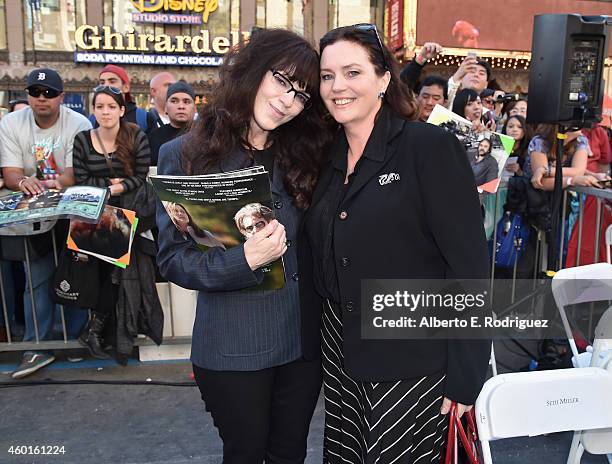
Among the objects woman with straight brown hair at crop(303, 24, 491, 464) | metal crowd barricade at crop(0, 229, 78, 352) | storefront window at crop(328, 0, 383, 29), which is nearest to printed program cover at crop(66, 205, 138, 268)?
metal crowd barricade at crop(0, 229, 78, 352)

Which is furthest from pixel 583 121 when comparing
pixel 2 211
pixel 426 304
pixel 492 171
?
pixel 2 211

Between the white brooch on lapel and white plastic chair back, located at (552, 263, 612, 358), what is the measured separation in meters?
1.37

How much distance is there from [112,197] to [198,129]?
2382 millimetres

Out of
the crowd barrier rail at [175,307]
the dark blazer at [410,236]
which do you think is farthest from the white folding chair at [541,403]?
the crowd barrier rail at [175,307]

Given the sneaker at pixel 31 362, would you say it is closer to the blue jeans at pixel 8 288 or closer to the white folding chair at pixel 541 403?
the blue jeans at pixel 8 288

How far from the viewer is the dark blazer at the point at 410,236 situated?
1.64 metres

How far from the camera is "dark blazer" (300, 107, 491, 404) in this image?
164cm

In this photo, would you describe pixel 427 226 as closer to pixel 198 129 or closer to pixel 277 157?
pixel 277 157

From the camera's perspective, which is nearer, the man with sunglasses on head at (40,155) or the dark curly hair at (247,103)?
the dark curly hair at (247,103)

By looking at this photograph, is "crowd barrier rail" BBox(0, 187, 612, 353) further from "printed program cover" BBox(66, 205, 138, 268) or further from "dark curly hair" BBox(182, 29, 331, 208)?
"dark curly hair" BBox(182, 29, 331, 208)

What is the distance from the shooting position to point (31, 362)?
12.9ft

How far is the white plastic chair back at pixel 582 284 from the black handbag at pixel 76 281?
2.99 m

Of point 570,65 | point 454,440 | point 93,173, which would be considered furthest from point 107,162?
point 570,65

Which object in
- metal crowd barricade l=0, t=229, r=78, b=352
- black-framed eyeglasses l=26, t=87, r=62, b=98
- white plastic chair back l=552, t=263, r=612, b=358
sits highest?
black-framed eyeglasses l=26, t=87, r=62, b=98
